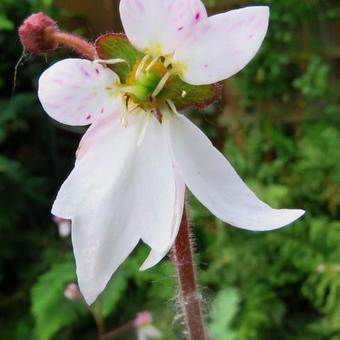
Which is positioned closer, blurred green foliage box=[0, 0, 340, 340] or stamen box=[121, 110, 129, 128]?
stamen box=[121, 110, 129, 128]

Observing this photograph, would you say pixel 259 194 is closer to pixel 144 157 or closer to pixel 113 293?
pixel 113 293

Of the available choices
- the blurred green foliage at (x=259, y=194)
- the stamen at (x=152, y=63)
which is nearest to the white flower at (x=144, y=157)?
the stamen at (x=152, y=63)

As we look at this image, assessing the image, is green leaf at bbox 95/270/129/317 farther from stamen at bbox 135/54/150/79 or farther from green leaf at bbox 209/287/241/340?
stamen at bbox 135/54/150/79

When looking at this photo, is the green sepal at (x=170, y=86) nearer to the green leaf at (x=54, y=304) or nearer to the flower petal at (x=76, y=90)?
the flower petal at (x=76, y=90)

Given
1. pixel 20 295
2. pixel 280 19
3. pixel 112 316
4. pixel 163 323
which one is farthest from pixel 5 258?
pixel 280 19

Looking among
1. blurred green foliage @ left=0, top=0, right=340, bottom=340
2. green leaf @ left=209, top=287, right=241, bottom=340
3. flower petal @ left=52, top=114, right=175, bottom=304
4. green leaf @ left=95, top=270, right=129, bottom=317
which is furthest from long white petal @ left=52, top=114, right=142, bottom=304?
green leaf @ left=95, top=270, right=129, bottom=317

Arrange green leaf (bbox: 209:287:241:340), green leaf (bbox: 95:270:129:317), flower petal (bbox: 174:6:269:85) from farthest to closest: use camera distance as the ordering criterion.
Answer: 1. green leaf (bbox: 95:270:129:317)
2. green leaf (bbox: 209:287:241:340)
3. flower petal (bbox: 174:6:269:85)

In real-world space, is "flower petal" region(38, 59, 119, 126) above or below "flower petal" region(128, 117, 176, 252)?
above

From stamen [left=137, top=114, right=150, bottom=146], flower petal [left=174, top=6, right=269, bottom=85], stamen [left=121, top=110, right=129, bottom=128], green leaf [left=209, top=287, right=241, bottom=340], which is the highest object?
flower petal [left=174, top=6, right=269, bottom=85]
